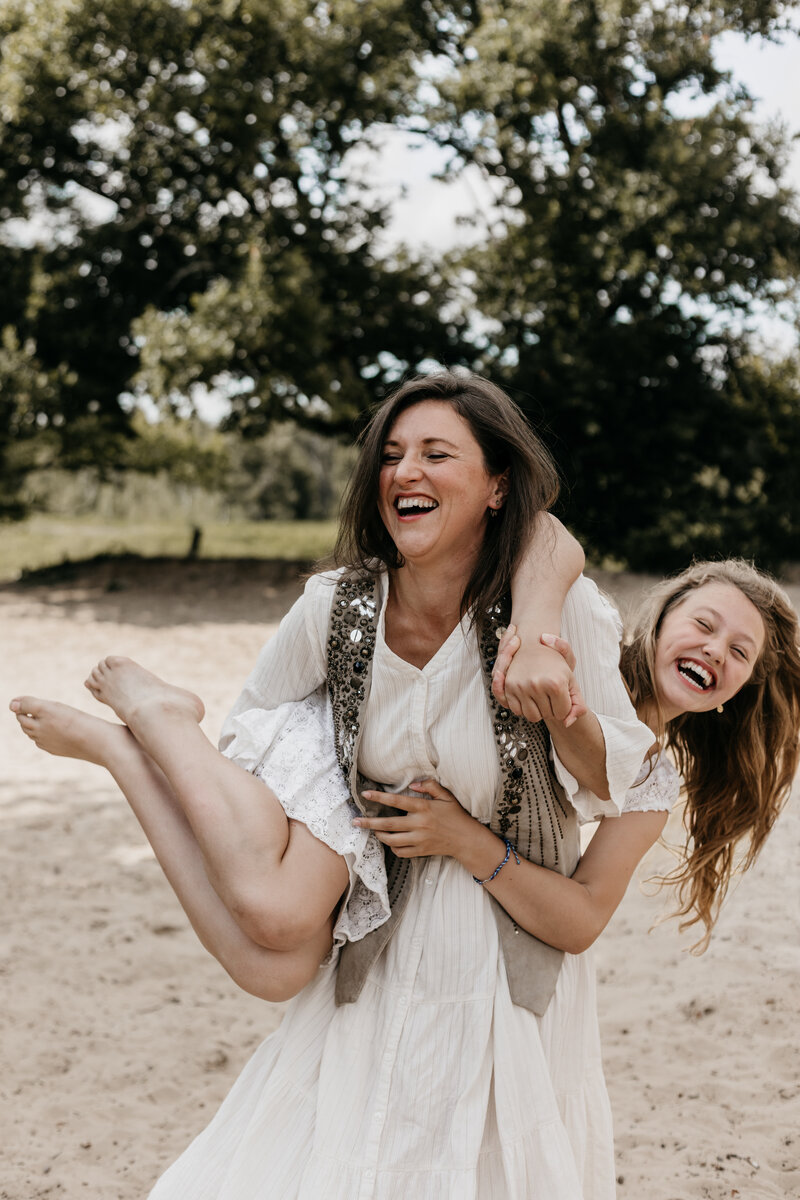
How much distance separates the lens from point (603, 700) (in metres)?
1.95

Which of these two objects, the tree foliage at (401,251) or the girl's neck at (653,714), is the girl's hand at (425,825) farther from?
the tree foliage at (401,251)

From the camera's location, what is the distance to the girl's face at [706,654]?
235 centimetres

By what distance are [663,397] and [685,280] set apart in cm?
161

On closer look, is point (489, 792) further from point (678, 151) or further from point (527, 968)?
point (678, 151)

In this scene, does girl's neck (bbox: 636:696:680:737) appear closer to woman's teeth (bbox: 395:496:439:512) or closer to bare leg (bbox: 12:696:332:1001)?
woman's teeth (bbox: 395:496:439:512)

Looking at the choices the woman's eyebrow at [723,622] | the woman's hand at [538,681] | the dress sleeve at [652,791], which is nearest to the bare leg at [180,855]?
the woman's hand at [538,681]

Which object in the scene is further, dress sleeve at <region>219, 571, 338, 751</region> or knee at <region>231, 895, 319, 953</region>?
dress sleeve at <region>219, 571, 338, 751</region>

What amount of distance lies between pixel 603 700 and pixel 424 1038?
70cm

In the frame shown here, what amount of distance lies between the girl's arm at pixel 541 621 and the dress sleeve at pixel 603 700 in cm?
6

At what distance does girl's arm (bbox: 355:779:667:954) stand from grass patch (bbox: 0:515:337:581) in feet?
43.4

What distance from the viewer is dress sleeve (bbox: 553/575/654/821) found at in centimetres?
188

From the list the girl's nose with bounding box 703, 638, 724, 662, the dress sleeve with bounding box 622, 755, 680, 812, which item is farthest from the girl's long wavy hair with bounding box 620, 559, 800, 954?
the dress sleeve with bounding box 622, 755, 680, 812

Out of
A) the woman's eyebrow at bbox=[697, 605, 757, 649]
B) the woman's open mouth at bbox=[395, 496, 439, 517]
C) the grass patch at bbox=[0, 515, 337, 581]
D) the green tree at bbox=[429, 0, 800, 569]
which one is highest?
the green tree at bbox=[429, 0, 800, 569]

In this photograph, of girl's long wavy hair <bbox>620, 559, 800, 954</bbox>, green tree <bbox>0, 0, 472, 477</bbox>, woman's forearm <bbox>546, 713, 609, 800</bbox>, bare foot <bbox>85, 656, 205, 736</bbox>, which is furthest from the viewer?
green tree <bbox>0, 0, 472, 477</bbox>
